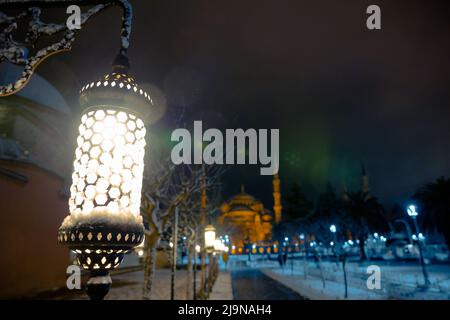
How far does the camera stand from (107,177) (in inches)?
60.9

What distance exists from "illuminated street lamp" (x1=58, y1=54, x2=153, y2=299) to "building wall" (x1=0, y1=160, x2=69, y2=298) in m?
17.1

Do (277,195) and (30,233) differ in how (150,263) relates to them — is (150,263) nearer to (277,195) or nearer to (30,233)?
(30,233)

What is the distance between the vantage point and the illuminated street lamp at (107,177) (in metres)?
1.38

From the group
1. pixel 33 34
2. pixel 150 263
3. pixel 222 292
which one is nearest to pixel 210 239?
pixel 150 263

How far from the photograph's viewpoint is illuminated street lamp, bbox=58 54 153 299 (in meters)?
1.38

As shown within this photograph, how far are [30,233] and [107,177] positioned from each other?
18.6 metres

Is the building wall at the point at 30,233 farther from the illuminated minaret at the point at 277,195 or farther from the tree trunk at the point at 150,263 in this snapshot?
the illuminated minaret at the point at 277,195

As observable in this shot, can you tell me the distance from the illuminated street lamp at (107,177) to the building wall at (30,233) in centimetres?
1706

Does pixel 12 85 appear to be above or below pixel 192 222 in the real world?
above

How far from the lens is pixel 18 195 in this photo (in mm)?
15336

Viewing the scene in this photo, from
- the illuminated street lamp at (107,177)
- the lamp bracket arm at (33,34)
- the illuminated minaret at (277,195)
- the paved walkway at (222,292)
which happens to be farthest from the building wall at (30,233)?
the illuminated minaret at (277,195)
